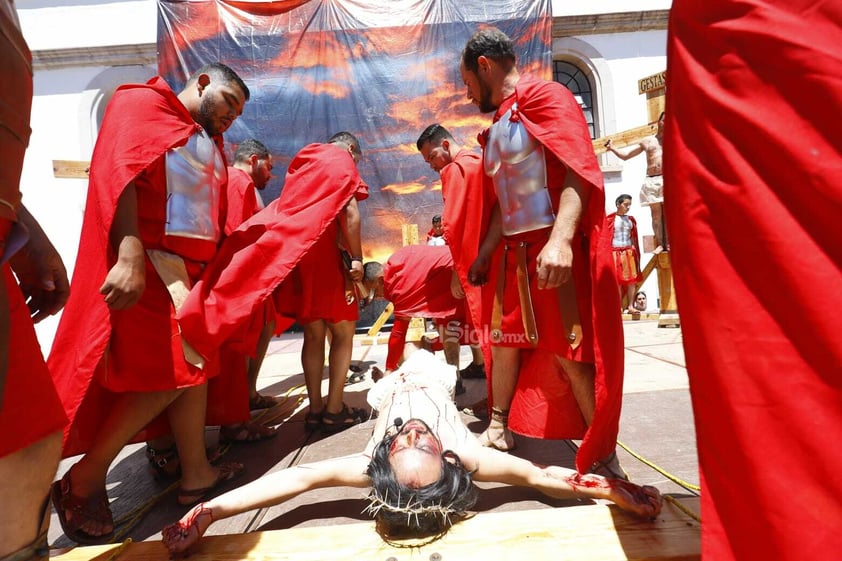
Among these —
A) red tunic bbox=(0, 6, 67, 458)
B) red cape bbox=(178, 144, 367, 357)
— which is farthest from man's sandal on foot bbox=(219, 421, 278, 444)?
red tunic bbox=(0, 6, 67, 458)

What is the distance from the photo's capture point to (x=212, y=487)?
75.2 inches

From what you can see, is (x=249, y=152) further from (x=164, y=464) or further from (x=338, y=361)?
(x=164, y=464)

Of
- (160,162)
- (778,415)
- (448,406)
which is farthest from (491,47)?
(778,415)

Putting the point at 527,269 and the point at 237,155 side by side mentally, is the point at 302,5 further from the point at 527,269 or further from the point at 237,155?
the point at 527,269

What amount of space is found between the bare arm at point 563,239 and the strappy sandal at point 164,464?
76.7 inches

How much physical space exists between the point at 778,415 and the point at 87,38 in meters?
11.2

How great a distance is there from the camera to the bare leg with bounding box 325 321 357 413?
109 inches

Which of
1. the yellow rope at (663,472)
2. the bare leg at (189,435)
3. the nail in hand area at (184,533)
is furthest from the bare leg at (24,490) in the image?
the yellow rope at (663,472)

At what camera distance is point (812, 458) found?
0.72 meters

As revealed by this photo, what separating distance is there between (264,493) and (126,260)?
963 millimetres

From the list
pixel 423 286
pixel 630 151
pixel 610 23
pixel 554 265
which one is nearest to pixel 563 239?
pixel 554 265

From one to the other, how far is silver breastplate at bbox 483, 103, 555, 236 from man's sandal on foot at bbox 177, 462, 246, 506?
1680mm

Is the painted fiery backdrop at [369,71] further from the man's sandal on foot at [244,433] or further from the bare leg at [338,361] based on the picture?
the man's sandal on foot at [244,433]

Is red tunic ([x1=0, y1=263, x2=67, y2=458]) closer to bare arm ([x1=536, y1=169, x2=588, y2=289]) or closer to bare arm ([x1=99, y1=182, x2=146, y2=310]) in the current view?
bare arm ([x1=99, y1=182, x2=146, y2=310])
